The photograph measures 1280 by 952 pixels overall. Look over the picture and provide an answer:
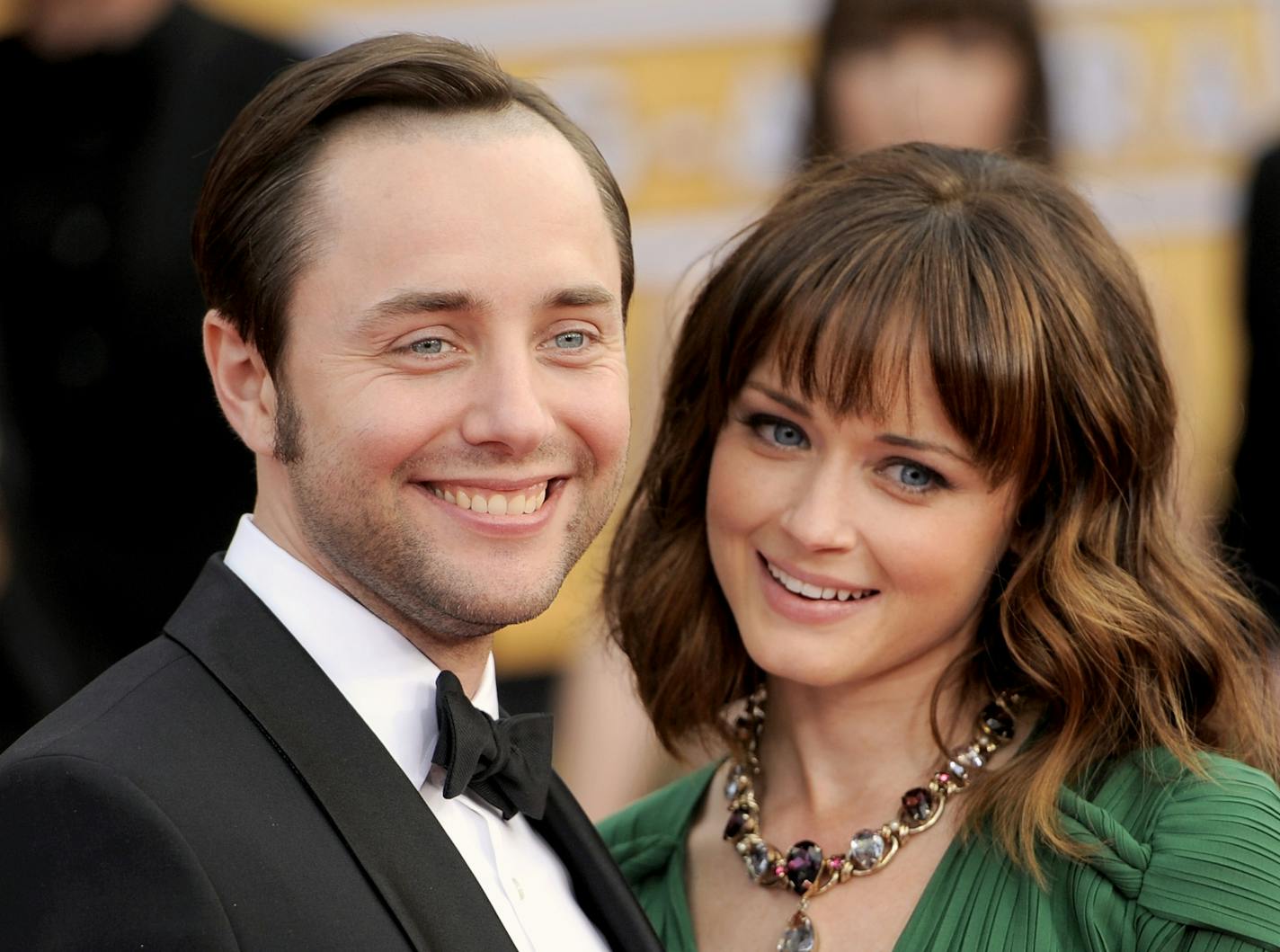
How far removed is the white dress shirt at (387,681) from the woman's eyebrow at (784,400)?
664 millimetres

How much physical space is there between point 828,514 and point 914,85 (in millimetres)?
1656

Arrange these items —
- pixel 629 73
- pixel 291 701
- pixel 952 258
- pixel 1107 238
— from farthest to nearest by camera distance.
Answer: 1. pixel 629 73
2. pixel 1107 238
3. pixel 952 258
4. pixel 291 701

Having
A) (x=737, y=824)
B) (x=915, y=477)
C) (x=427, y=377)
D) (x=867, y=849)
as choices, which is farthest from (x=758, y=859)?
(x=427, y=377)

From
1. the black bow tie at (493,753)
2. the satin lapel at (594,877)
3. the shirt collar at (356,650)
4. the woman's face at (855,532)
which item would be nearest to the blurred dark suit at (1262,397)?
the woman's face at (855,532)

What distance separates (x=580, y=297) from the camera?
2.32 meters

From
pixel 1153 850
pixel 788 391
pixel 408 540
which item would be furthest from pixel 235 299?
pixel 1153 850

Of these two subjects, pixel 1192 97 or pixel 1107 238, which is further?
pixel 1192 97

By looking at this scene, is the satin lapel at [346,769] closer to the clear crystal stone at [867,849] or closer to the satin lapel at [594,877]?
the satin lapel at [594,877]

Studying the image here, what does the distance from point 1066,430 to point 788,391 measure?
39cm

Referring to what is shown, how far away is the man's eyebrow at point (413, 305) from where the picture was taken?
2207 mm

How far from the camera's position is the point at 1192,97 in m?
5.28

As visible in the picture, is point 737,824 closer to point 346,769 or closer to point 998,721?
point 998,721

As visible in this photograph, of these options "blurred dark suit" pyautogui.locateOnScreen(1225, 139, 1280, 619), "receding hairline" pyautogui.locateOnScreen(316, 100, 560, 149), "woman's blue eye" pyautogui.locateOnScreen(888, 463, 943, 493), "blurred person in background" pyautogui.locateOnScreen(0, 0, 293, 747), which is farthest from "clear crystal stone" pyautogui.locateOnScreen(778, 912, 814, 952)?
"blurred person in background" pyautogui.locateOnScreen(0, 0, 293, 747)

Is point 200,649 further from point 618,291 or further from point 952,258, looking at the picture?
point 952,258
